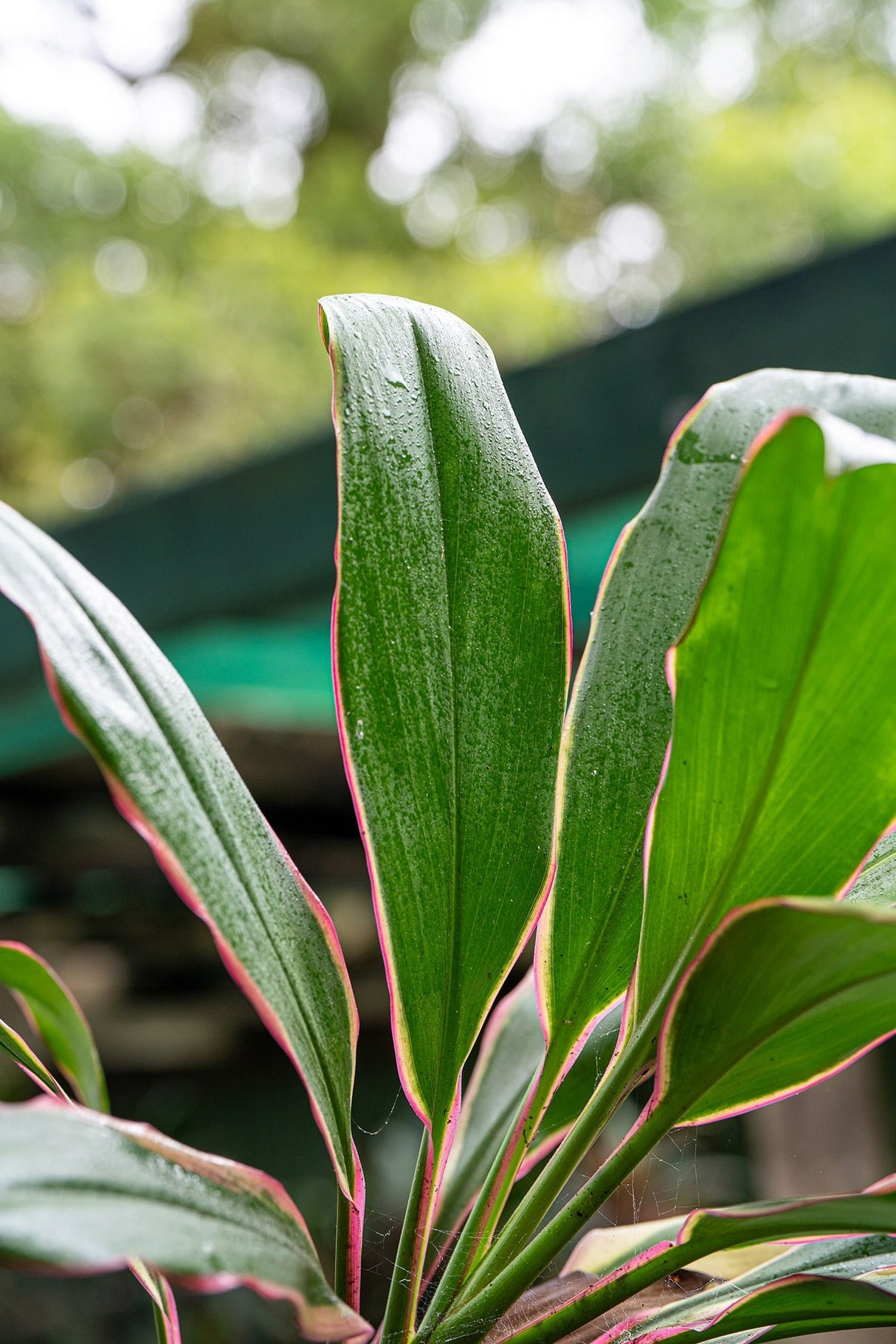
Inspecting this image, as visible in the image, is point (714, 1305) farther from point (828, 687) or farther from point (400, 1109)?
point (400, 1109)

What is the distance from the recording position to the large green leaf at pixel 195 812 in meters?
0.34

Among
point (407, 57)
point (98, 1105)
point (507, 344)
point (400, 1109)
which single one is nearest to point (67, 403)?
point (507, 344)

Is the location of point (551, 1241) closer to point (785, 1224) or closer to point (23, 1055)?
point (785, 1224)

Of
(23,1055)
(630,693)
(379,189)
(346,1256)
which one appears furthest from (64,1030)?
(379,189)

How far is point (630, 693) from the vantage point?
0.43 meters

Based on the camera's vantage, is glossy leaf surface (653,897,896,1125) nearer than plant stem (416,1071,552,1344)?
Yes

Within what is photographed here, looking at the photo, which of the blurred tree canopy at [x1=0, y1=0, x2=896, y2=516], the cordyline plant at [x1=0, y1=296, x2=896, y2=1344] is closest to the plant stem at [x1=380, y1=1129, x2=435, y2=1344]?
the cordyline plant at [x1=0, y1=296, x2=896, y2=1344]

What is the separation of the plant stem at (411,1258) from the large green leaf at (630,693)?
0.22 ft

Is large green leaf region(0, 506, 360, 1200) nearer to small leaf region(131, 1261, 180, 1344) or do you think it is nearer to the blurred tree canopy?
small leaf region(131, 1261, 180, 1344)

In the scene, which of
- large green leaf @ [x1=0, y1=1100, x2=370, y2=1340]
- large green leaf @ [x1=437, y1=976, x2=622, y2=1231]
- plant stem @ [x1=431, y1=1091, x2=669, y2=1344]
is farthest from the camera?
large green leaf @ [x1=437, y1=976, x2=622, y2=1231]

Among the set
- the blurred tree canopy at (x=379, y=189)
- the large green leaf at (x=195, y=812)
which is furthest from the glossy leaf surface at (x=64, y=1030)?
the blurred tree canopy at (x=379, y=189)

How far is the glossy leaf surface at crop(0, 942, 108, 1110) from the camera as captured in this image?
479 millimetres

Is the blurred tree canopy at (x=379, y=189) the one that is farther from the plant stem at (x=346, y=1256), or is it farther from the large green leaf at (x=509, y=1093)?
the plant stem at (x=346, y=1256)

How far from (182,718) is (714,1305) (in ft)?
0.94
